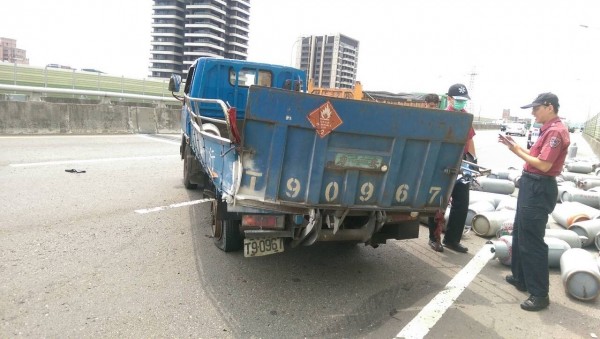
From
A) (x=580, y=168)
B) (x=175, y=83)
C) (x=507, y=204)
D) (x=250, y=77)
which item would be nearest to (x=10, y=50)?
(x=175, y=83)

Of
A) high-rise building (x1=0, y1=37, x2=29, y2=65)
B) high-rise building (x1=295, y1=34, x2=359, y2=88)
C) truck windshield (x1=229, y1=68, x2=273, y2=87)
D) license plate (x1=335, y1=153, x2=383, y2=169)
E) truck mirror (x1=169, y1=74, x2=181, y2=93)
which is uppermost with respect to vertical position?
high-rise building (x1=295, y1=34, x2=359, y2=88)

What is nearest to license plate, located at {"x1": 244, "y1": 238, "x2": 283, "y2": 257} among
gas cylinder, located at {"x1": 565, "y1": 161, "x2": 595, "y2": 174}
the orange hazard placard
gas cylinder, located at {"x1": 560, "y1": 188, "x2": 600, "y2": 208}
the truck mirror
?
the orange hazard placard

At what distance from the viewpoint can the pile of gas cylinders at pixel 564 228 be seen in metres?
4.15

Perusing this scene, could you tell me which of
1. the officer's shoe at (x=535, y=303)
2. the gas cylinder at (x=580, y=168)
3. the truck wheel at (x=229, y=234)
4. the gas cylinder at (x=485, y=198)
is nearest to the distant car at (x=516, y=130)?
the gas cylinder at (x=580, y=168)

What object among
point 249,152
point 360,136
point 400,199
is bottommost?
point 400,199

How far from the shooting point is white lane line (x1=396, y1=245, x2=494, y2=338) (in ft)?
10.9

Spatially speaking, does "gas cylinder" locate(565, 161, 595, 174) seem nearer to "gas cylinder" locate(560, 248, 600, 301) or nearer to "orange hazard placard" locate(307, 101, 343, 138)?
"gas cylinder" locate(560, 248, 600, 301)

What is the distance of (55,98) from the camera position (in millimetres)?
21641

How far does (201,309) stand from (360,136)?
1908 mm

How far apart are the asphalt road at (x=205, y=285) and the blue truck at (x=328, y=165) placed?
21.5 inches

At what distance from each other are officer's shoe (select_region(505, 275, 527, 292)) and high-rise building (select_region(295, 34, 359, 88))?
40991 mm

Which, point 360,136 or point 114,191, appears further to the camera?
point 114,191

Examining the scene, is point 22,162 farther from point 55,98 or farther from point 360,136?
point 55,98

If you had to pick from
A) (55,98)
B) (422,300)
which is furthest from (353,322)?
(55,98)
